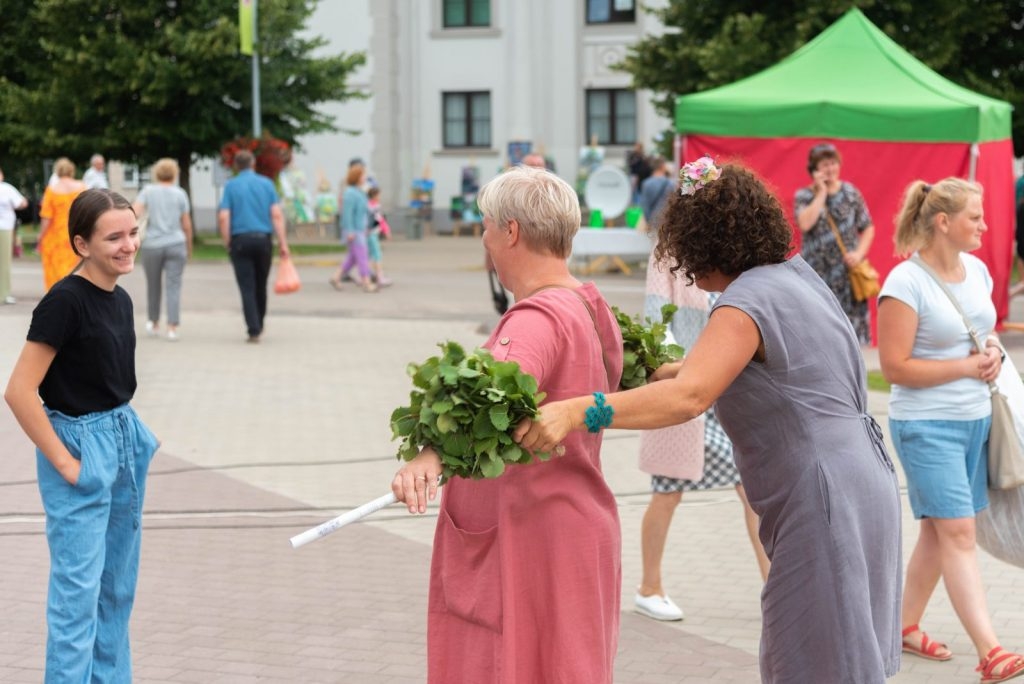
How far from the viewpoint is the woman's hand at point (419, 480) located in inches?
121

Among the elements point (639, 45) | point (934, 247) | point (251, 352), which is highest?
point (639, 45)

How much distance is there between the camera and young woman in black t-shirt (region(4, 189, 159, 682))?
13.7 feet

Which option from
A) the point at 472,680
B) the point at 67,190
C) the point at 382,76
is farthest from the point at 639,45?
the point at 472,680

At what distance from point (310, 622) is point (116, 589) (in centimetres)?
156

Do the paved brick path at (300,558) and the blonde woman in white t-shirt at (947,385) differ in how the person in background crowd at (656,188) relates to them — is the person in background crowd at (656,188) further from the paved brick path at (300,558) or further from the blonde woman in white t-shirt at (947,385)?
the blonde woman in white t-shirt at (947,385)

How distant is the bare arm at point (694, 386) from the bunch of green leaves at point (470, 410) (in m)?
0.16

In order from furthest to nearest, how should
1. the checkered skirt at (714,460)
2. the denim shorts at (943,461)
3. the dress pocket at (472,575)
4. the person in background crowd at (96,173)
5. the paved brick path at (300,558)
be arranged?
the person in background crowd at (96,173), the checkered skirt at (714,460), the paved brick path at (300,558), the denim shorts at (943,461), the dress pocket at (472,575)

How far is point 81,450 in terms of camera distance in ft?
14.0

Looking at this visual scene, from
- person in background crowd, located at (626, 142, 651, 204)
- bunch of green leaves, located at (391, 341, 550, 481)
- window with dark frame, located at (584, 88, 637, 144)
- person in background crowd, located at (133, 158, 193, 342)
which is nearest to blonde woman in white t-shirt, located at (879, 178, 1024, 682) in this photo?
bunch of green leaves, located at (391, 341, 550, 481)

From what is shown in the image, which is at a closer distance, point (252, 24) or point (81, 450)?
point (81, 450)

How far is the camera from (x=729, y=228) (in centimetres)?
361

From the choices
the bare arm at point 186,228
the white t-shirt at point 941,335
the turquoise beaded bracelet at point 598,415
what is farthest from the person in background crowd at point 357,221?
the turquoise beaded bracelet at point 598,415

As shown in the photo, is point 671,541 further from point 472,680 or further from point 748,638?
point 472,680

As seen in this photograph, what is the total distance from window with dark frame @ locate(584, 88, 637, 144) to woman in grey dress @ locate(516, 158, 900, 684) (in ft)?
122
